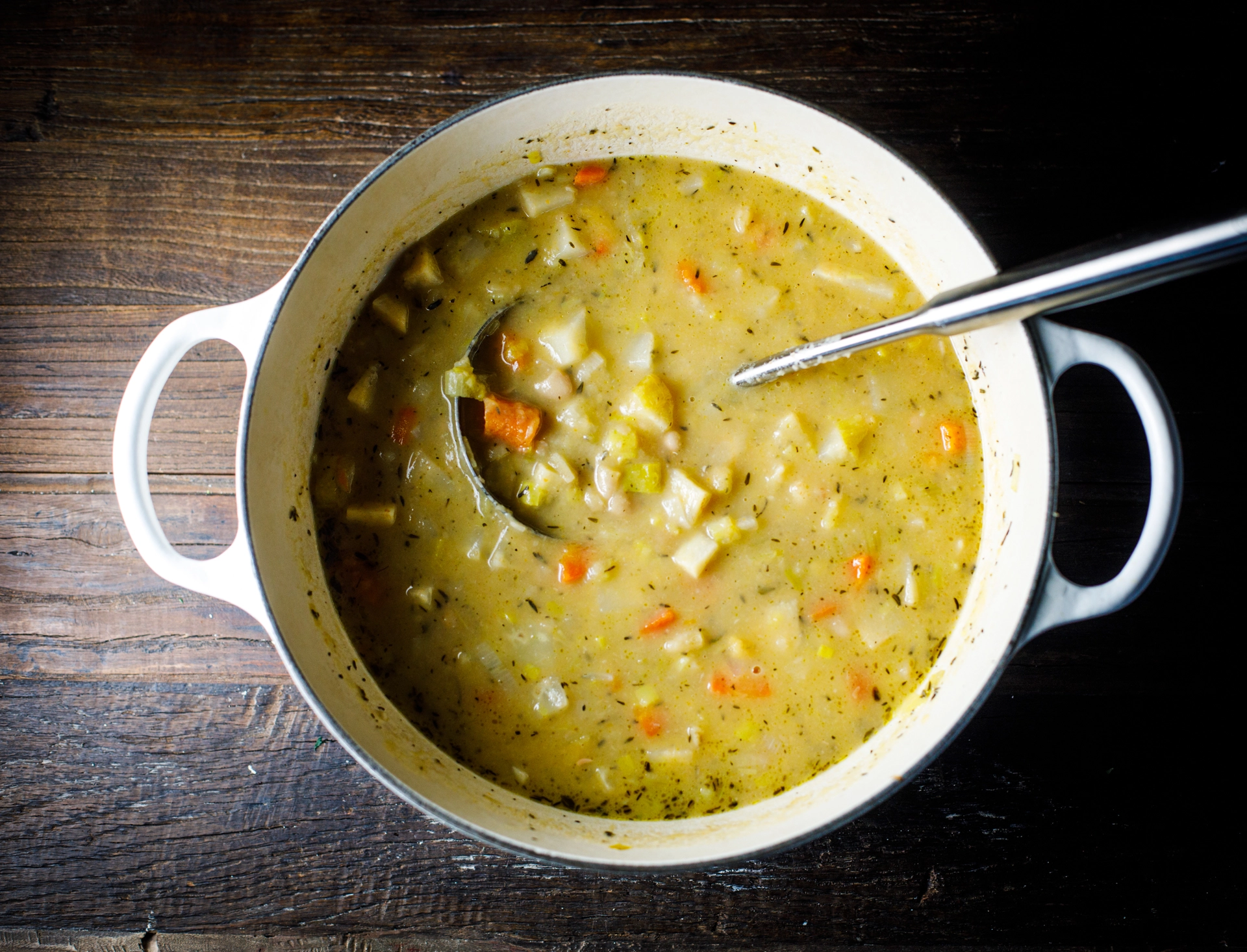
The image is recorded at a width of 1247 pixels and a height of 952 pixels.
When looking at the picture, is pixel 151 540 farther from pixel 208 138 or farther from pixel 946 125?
pixel 946 125

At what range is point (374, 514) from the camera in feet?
7.29

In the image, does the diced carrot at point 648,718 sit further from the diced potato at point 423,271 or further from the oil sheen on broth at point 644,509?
the diced potato at point 423,271

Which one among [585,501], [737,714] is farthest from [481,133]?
[737,714]

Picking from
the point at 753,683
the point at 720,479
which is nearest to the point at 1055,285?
the point at 720,479

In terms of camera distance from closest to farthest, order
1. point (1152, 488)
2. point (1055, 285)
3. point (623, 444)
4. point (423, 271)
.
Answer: point (1055, 285), point (1152, 488), point (623, 444), point (423, 271)

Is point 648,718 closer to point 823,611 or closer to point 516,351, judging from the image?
point 823,611

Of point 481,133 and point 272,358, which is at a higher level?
point 481,133

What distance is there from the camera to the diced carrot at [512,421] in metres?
2.20

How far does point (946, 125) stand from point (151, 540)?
2.44 m

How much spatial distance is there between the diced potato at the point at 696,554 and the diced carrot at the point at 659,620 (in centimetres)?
12

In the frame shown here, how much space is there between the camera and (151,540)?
1.89 meters

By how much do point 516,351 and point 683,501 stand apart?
2.07ft

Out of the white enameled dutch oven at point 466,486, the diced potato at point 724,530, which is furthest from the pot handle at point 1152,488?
the diced potato at point 724,530

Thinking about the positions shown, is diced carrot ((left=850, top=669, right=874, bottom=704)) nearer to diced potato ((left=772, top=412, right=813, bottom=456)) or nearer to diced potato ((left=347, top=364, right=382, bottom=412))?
diced potato ((left=772, top=412, right=813, bottom=456))
